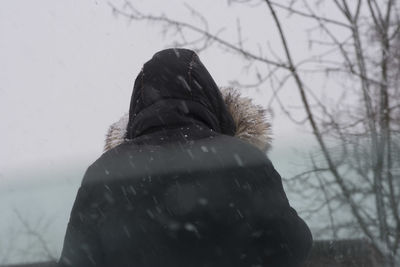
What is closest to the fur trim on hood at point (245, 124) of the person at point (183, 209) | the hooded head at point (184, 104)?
the hooded head at point (184, 104)

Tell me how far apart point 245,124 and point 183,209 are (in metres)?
0.49

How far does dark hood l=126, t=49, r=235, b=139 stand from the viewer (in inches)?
50.3

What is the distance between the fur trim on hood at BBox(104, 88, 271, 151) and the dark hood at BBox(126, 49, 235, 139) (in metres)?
0.06

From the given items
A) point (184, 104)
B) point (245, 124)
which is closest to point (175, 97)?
point (184, 104)

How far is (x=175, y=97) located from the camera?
133cm

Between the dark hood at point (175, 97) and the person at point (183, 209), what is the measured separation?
5 centimetres

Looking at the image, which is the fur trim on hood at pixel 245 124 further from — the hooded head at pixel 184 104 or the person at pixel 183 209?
the person at pixel 183 209

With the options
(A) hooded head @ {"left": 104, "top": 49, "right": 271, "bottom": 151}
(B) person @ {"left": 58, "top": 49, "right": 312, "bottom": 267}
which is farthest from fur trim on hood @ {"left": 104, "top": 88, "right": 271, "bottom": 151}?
(B) person @ {"left": 58, "top": 49, "right": 312, "bottom": 267}

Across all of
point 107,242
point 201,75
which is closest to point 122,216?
point 107,242

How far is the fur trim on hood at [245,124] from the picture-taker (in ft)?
4.99

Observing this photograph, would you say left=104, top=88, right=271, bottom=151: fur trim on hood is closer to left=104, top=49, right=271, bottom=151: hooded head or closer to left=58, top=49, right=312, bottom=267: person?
left=104, top=49, right=271, bottom=151: hooded head

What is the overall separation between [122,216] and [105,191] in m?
0.08

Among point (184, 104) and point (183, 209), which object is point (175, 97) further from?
point (183, 209)

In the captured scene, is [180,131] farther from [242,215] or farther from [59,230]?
[59,230]
